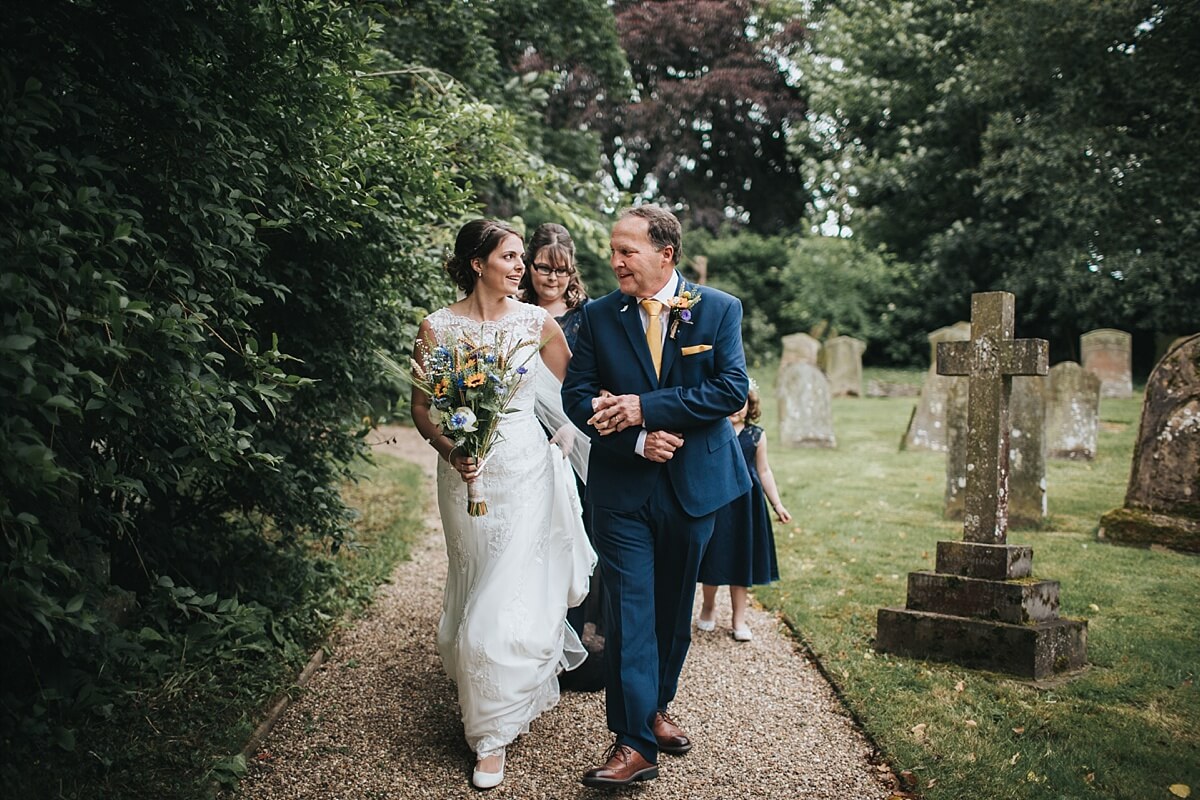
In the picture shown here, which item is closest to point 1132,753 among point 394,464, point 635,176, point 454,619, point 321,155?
point 454,619

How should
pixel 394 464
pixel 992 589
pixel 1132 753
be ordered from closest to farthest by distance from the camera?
pixel 1132 753 → pixel 992 589 → pixel 394 464

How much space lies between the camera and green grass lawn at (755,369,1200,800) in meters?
4.16

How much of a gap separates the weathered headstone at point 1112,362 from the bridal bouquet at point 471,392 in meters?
18.4

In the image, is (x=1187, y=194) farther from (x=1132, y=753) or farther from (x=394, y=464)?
(x=1132, y=753)

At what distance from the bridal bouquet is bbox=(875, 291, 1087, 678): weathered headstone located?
2641 mm

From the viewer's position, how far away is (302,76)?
436cm

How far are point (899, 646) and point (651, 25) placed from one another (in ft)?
80.0

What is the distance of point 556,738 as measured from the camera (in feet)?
15.4

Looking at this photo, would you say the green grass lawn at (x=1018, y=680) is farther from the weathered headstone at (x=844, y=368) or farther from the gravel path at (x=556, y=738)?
the weathered headstone at (x=844, y=368)

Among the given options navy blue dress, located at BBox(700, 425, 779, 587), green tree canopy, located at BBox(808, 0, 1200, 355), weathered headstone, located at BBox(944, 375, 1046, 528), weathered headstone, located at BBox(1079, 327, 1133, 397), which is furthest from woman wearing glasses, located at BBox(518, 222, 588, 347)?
weathered headstone, located at BBox(1079, 327, 1133, 397)

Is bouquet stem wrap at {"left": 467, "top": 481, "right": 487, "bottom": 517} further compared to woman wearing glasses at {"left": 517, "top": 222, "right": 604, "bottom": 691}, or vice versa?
woman wearing glasses at {"left": 517, "top": 222, "right": 604, "bottom": 691}

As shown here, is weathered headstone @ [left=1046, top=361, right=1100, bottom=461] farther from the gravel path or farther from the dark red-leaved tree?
the dark red-leaved tree

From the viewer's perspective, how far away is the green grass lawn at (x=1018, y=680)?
4.16 m

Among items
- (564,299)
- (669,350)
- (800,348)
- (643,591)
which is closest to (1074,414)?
(564,299)
